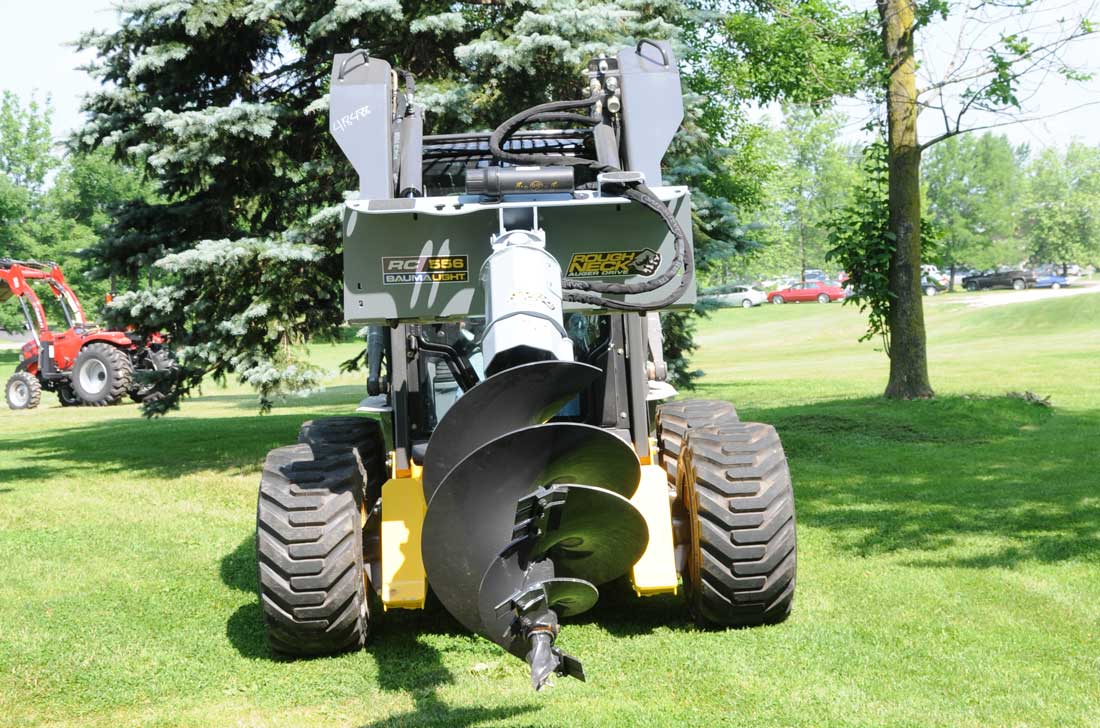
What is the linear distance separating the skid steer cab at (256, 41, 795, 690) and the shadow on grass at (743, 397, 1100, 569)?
1.86 m

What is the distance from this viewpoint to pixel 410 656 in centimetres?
510

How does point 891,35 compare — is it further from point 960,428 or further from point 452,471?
point 452,471

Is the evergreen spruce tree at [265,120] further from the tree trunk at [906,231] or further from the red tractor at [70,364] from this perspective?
the red tractor at [70,364]

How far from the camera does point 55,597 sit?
21.3 feet

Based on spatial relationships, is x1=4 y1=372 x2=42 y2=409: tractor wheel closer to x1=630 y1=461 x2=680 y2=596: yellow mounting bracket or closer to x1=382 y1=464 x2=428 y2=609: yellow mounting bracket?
x1=382 y1=464 x2=428 y2=609: yellow mounting bracket

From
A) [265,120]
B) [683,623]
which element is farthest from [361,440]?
[265,120]

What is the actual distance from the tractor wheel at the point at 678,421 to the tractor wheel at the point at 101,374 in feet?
63.4

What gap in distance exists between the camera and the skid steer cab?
151 inches

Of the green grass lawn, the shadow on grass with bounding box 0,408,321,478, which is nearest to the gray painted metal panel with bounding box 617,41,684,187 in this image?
the green grass lawn

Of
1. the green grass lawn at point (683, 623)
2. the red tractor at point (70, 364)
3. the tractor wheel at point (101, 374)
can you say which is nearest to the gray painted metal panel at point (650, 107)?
the green grass lawn at point (683, 623)

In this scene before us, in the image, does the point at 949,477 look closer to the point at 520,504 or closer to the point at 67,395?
the point at 520,504

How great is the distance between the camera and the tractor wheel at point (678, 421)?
6016 mm

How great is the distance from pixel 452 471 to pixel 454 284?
1.08 metres

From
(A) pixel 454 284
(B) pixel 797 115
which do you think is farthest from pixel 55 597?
(B) pixel 797 115
